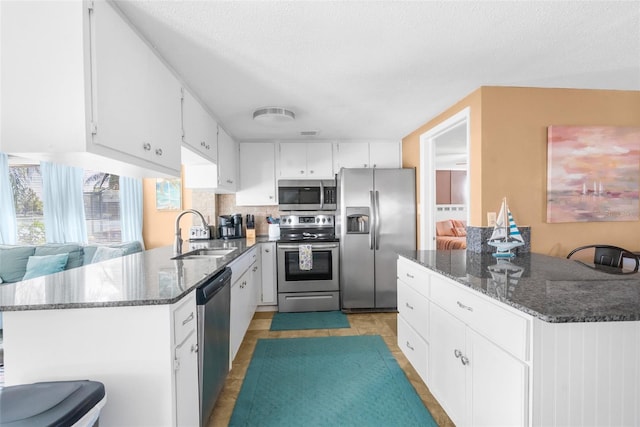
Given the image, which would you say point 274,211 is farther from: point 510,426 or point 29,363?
point 510,426

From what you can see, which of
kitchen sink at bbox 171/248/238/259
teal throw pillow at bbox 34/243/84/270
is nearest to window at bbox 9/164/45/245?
teal throw pillow at bbox 34/243/84/270

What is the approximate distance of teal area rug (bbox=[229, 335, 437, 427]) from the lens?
1712mm

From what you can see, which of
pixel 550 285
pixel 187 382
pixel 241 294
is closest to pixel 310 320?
pixel 241 294

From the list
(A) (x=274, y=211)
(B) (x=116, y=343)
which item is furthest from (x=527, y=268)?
(A) (x=274, y=211)

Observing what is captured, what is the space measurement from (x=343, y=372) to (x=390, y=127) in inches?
102

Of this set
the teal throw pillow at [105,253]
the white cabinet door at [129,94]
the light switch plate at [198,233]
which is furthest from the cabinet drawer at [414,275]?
the teal throw pillow at [105,253]

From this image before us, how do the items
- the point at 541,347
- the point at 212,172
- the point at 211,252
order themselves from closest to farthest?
the point at 541,347, the point at 211,252, the point at 212,172

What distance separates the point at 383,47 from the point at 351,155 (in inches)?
87.2

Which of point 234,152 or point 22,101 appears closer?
point 22,101

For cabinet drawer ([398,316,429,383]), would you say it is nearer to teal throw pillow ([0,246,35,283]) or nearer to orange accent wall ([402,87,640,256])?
orange accent wall ([402,87,640,256])

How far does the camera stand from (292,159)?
3840 mm

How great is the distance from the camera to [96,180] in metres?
3.65

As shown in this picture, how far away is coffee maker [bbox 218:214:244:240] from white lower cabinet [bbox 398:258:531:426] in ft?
7.62

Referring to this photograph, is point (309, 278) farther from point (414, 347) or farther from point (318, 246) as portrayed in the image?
point (414, 347)
